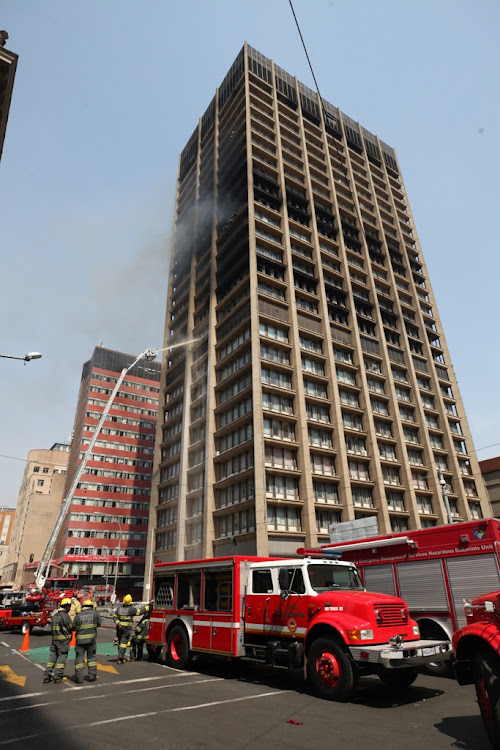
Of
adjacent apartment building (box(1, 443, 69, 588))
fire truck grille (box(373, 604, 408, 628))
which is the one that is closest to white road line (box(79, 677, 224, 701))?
fire truck grille (box(373, 604, 408, 628))

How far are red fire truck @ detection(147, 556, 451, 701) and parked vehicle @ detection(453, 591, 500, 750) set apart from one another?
1604 millimetres

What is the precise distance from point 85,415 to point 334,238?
5007 centimetres

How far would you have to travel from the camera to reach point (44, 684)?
32.1 feet

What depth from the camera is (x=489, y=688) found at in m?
5.43

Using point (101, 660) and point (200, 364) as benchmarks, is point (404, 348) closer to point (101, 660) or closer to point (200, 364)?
point (200, 364)

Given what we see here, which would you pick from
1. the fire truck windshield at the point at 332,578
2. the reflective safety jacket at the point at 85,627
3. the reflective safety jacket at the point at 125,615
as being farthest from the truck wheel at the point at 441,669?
the reflective safety jacket at the point at 85,627

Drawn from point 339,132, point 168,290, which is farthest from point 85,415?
point 339,132

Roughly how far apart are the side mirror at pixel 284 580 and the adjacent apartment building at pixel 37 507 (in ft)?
255

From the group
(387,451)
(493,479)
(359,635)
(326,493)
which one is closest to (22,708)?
(359,635)

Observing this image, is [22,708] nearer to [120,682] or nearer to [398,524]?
[120,682]

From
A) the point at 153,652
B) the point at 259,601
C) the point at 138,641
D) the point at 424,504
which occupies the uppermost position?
the point at 424,504

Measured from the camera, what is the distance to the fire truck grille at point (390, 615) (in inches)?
325

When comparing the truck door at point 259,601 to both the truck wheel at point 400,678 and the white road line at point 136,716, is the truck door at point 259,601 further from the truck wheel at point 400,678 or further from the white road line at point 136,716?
the truck wheel at point 400,678

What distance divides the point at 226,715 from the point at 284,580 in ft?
9.63
